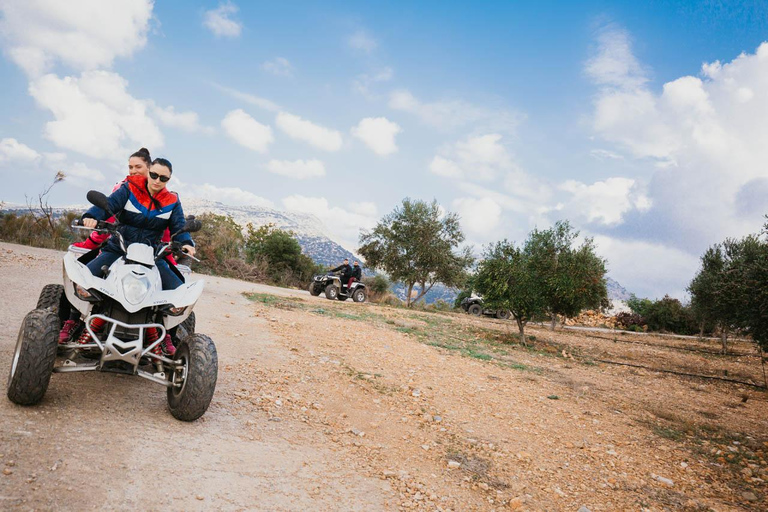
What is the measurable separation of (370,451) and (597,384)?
7.00m

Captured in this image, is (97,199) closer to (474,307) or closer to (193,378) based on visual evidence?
(193,378)

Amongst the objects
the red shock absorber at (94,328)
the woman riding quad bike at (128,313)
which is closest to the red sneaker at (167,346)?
the woman riding quad bike at (128,313)

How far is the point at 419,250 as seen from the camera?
3089 centimetres

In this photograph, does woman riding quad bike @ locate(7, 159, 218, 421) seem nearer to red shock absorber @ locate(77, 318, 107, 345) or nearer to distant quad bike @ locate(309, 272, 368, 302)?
red shock absorber @ locate(77, 318, 107, 345)

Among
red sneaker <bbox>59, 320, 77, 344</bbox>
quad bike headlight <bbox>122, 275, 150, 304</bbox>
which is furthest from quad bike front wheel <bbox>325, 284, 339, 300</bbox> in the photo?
quad bike headlight <bbox>122, 275, 150, 304</bbox>

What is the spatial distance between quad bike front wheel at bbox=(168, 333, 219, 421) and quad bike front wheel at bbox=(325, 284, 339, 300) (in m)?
16.4

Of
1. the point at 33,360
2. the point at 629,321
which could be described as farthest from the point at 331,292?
the point at 629,321

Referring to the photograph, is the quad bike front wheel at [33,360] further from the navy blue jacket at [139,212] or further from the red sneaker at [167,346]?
the red sneaker at [167,346]

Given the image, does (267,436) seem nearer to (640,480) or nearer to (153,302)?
(153,302)

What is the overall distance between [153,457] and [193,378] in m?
0.62

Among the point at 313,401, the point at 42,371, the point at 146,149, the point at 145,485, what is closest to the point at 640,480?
the point at 313,401

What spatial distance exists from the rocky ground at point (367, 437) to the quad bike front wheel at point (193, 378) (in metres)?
0.16

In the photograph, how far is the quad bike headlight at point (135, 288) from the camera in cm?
337

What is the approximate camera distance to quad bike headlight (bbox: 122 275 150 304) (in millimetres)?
3373
